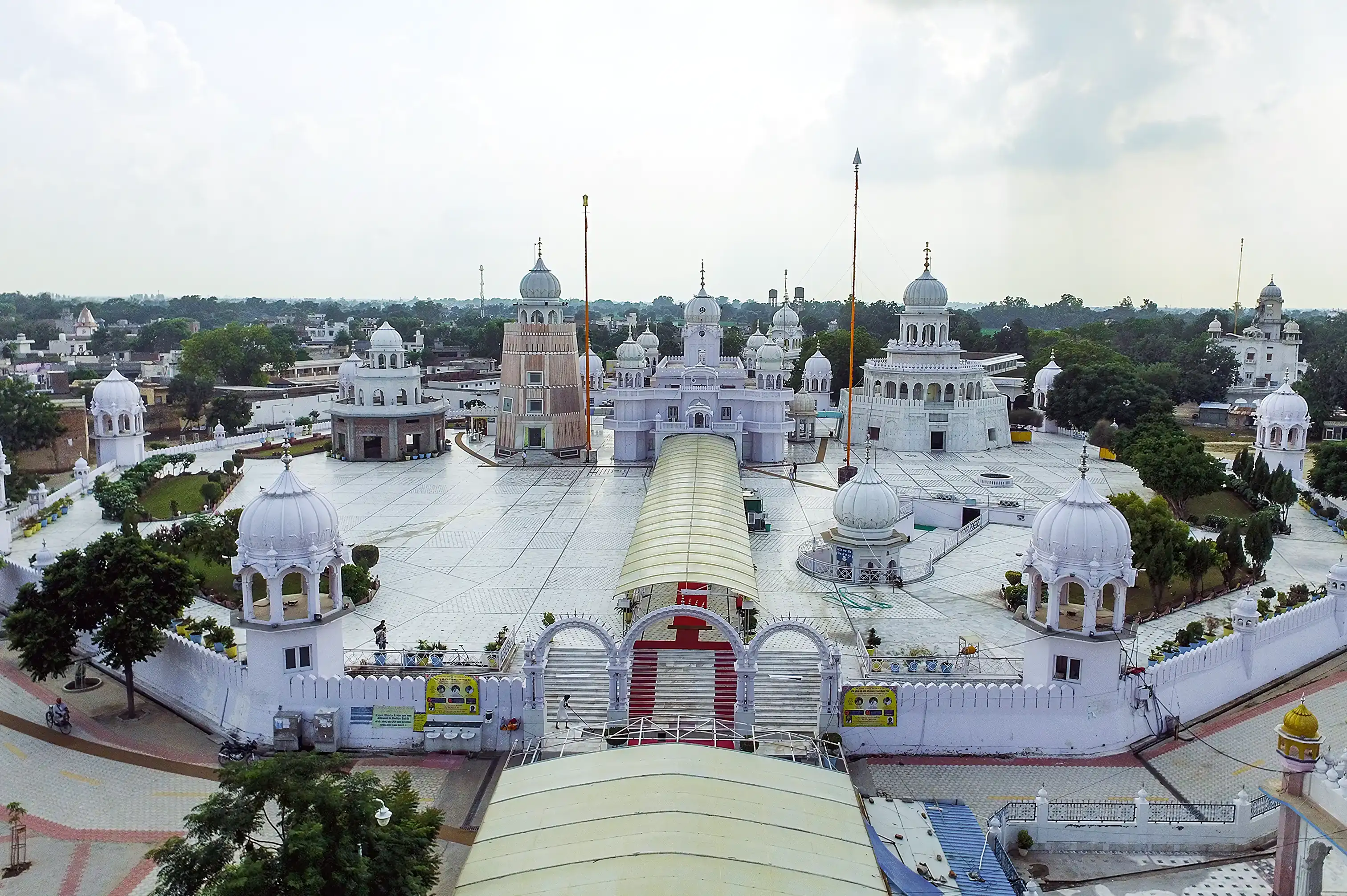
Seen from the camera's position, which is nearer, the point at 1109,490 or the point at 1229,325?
the point at 1109,490

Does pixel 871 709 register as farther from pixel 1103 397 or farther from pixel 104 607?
pixel 1103 397

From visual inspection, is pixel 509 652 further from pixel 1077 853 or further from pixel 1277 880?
pixel 1277 880

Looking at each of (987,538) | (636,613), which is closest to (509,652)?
(636,613)

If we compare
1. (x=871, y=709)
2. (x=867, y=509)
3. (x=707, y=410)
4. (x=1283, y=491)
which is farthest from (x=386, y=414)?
(x=1283, y=491)

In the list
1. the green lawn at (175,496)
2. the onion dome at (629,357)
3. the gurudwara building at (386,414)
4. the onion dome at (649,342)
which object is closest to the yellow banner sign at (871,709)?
the green lawn at (175,496)

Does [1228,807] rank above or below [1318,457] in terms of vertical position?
below

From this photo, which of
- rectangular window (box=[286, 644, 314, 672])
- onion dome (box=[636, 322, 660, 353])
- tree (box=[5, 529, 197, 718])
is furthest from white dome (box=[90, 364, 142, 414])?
onion dome (box=[636, 322, 660, 353])

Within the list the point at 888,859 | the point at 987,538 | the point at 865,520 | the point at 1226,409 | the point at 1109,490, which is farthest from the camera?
the point at 1226,409
